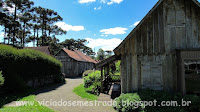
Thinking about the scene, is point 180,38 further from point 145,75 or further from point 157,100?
point 157,100

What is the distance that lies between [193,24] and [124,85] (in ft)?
17.4

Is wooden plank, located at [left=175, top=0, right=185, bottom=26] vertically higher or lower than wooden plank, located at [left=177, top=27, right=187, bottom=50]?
higher

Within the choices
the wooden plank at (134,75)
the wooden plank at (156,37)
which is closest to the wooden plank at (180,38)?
the wooden plank at (156,37)

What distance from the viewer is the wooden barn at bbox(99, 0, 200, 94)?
22.6ft

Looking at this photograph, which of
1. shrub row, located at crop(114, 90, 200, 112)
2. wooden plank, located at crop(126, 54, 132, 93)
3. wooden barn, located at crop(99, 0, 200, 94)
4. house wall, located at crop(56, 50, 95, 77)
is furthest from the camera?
house wall, located at crop(56, 50, 95, 77)

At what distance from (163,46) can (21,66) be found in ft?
37.1

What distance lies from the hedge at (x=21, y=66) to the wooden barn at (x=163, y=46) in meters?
8.43

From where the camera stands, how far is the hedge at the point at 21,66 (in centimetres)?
948

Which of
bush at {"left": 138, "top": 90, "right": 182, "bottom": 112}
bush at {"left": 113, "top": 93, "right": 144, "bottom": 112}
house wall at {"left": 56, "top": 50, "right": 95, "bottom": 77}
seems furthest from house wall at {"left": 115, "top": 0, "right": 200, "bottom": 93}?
house wall at {"left": 56, "top": 50, "right": 95, "bottom": 77}

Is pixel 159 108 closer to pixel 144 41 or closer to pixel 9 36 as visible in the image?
pixel 144 41

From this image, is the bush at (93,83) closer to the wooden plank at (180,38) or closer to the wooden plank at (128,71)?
the wooden plank at (128,71)

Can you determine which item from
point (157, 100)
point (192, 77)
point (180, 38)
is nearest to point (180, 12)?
point (180, 38)

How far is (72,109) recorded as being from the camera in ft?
21.9

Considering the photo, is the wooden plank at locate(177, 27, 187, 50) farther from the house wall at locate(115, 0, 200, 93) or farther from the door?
the door
